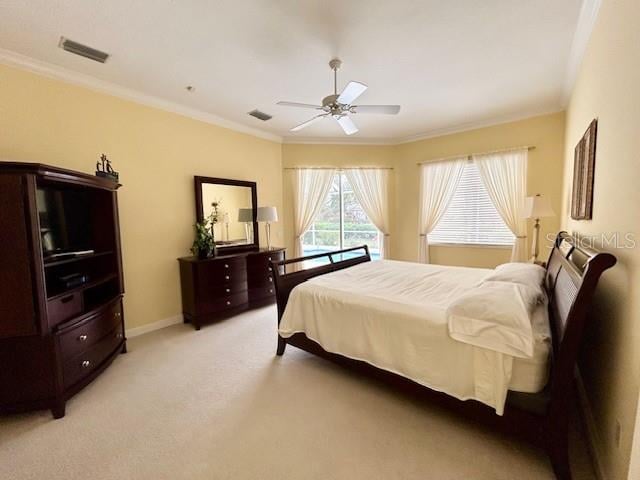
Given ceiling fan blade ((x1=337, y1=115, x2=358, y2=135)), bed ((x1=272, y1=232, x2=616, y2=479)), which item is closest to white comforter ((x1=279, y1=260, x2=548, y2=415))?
bed ((x1=272, y1=232, x2=616, y2=479))

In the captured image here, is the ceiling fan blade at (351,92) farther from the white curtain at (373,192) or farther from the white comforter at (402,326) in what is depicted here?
the white curtain at (373,192)

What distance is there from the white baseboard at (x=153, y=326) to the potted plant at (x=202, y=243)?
0.91 meters

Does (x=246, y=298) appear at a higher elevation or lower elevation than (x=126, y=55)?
lower

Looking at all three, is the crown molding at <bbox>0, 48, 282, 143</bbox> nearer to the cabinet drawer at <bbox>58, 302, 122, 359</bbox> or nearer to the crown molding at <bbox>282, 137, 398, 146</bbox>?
the crown molding at <bbox>282, 137, 398, 146</bbox>

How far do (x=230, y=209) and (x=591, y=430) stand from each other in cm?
426

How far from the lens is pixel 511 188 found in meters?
4.16

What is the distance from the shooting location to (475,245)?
4586 millimetres

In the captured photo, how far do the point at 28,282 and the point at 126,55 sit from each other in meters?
2.05

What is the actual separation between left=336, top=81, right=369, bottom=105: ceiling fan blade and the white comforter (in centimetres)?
167

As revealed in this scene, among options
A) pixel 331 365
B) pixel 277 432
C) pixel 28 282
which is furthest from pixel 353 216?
pixel 28 282

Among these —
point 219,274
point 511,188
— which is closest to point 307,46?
point 219,274

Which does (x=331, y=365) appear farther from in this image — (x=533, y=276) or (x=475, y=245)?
(x=475, y=245)

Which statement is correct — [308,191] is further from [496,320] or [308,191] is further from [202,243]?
[496,320]

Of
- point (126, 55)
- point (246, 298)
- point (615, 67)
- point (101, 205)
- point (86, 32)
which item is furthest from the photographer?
point (246, 298)
